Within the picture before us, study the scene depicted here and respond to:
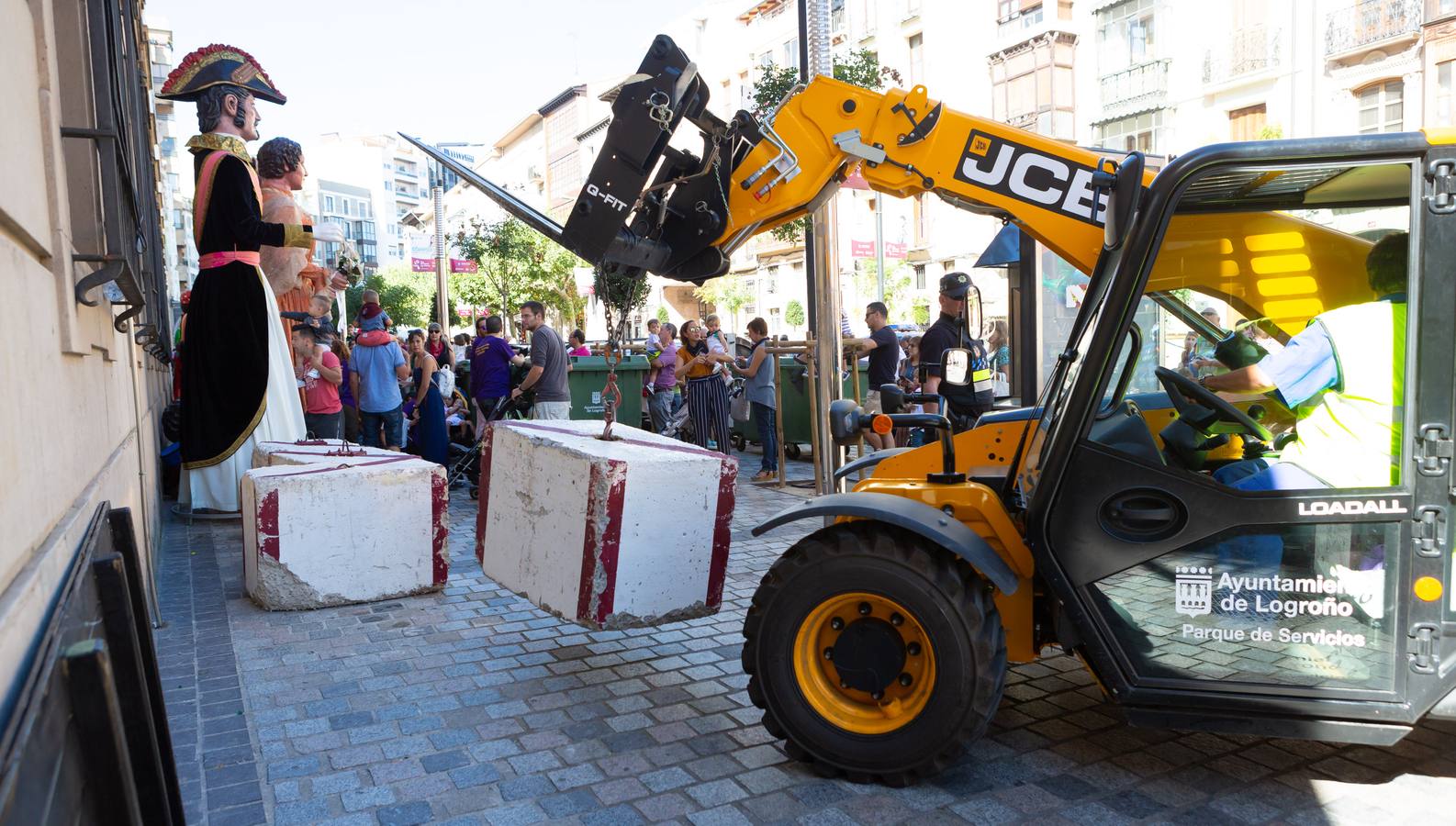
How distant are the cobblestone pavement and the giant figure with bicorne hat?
9.45 ft

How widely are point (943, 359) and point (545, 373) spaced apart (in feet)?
15.7

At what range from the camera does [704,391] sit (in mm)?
11781

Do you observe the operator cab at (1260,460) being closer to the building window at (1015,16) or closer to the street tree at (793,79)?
the street tree at (793,79)

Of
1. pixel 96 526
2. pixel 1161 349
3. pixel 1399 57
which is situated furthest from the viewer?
pixel 1399 57

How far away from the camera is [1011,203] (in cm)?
418

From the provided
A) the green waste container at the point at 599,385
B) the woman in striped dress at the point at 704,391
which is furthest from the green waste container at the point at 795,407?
the woman in striped dress at the point at 704,391

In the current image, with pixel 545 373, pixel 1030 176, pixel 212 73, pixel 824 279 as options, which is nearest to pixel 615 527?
pixel 1030 176

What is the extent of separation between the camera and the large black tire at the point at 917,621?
343cm

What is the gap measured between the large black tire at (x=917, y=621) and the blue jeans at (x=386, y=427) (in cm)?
773

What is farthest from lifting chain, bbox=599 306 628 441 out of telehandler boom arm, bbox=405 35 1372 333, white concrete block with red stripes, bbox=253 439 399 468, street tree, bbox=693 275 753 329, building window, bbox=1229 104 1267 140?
street tree, bbox=693 275 753 329

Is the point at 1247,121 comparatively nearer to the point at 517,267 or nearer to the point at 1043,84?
the point at 1043,84

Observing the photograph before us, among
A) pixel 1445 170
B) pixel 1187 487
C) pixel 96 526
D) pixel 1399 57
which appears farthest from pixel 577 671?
pixel 1399 57

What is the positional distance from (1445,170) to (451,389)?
1070cm

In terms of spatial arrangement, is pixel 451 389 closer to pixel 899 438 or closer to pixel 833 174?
pixel 899 438
